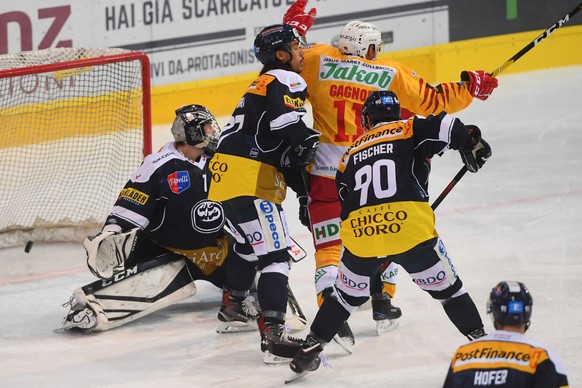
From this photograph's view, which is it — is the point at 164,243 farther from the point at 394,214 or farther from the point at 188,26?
the point at 188,26

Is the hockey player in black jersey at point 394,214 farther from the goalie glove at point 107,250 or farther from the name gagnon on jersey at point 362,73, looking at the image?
the goalie glove at point 107,250

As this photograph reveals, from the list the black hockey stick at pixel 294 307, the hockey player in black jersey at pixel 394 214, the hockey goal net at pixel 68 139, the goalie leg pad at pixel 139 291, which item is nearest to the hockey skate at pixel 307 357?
the hockey player in black jersey at pixel 394 214

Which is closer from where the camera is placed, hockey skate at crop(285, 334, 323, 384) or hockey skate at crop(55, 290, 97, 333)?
hockey skate at crop(285, 334, 323, 384)

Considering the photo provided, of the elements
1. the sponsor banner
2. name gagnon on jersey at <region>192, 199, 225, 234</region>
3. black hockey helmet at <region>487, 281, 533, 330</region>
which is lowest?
black hockey helmet at <region>487, 281, 533, 330</region>

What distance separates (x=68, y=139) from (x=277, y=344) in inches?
115

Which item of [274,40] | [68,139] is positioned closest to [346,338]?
Answer: [274,40]

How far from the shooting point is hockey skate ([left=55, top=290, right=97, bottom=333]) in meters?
5.22

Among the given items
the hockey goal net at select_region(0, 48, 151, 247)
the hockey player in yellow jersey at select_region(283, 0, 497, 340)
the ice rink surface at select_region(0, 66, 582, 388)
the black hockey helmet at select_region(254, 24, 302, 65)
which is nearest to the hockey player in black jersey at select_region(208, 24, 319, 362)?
the black hockey helmet at select_region(254, 24, 302, 65)

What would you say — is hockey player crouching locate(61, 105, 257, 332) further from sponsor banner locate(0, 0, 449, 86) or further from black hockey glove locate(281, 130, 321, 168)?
sponsor banner locate(0, 0, 449, 86)

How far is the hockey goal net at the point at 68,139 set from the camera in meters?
6.56

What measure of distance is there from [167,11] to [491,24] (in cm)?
265

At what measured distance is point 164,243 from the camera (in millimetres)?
5523

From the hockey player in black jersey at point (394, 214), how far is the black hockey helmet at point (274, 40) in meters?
0.56

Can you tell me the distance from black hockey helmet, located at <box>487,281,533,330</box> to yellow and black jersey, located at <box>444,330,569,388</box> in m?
0.04
